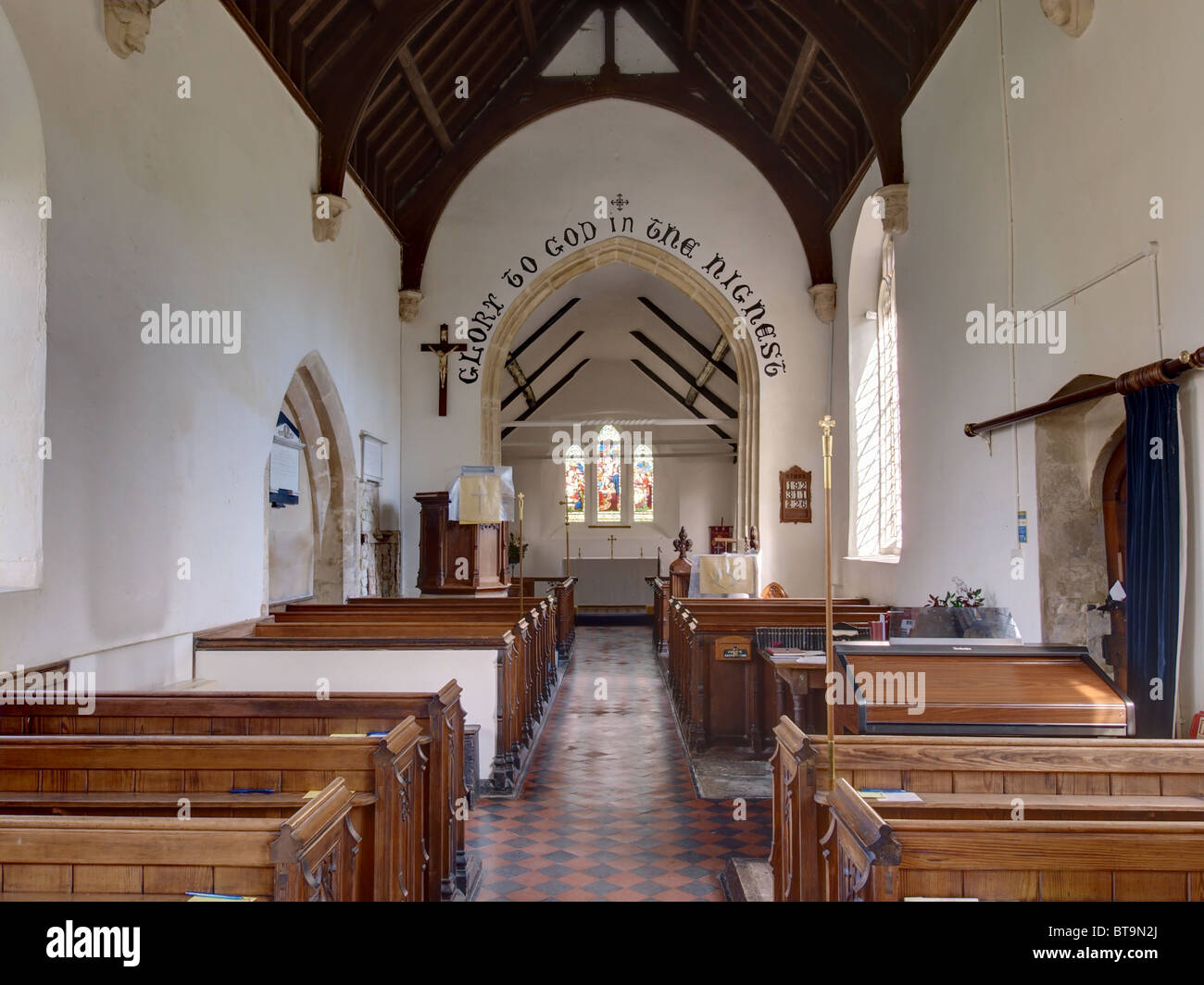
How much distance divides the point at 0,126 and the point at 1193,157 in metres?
4.42

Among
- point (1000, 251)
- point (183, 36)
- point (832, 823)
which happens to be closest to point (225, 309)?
point (183, 36)

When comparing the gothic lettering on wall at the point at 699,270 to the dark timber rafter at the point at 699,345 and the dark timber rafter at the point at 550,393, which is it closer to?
the dark timber rafter at the point at 699,345

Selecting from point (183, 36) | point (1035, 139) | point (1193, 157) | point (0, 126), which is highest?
point (183, 36)

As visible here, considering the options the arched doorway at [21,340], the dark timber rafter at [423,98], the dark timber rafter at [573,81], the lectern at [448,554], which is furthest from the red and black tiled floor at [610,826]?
the dark timber rafter at [423,98]

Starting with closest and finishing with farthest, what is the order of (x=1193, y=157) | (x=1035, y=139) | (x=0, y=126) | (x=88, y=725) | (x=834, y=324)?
(x=88, y=725), (x=1193, y=157), (x=0, y=126), (x=1035, y=139), (x=834, y=324)

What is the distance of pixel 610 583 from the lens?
15680 millimetres

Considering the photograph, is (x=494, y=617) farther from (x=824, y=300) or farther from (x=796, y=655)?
(x=824, y=300)

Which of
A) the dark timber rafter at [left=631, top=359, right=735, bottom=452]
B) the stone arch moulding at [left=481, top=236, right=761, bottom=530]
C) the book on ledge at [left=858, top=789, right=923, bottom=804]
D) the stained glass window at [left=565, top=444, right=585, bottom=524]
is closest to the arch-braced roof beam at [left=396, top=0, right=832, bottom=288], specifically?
the stone arch moulding at [left=481, top=236, right=761, bottom=530]

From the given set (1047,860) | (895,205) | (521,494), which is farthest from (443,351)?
(1047,860)

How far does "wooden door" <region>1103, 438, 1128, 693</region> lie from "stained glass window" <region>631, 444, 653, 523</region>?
12.7m

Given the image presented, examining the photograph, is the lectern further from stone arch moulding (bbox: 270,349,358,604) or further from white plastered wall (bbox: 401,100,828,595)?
white plastered wall (bbox: 401,100,828,595)

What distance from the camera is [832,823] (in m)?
1.94
